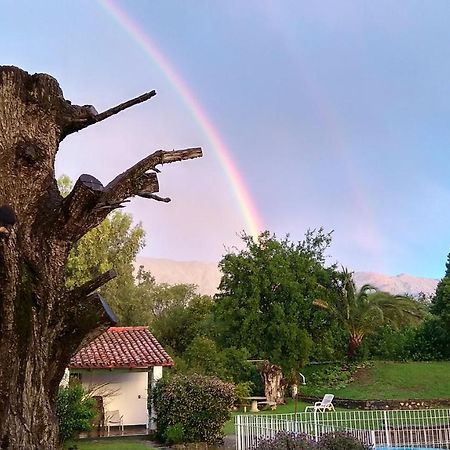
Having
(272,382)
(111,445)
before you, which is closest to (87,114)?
(111,445)

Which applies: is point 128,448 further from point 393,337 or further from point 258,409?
point 393,337

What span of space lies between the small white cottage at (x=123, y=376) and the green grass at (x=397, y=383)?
28.2 feet

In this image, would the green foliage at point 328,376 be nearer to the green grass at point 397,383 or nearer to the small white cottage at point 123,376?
the green grass at point 397,383

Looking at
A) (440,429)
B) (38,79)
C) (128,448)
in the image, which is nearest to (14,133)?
(38,79)

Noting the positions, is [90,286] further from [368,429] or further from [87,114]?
[368,429]

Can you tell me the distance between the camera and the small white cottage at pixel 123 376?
19.4 metres

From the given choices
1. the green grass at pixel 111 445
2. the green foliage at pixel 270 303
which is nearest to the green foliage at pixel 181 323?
the green foliage at pixel 270 303

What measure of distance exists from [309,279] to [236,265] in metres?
4.05

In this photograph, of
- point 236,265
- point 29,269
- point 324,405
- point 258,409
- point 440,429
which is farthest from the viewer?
point 236,265

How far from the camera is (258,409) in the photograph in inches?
945

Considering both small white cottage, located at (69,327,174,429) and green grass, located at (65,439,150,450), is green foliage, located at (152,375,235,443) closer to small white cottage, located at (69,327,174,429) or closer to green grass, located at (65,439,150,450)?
green grass, located at (65,439,150,450)

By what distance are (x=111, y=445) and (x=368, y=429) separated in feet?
22.9

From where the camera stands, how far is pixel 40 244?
4.88 m

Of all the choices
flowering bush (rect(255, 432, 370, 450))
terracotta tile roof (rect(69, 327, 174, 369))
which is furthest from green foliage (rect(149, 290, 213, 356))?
flowering bush (rect(255, 432, 370, 450))
